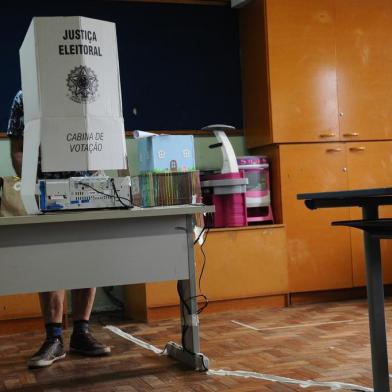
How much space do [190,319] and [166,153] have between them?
1069mm

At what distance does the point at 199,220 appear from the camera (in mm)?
3115

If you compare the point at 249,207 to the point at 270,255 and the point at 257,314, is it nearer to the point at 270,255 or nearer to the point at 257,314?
the point at 270,255

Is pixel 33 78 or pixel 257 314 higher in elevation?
pixel 33 78

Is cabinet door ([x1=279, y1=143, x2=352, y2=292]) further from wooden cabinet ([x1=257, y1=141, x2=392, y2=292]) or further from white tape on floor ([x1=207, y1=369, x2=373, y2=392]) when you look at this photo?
white tape on floor ([x1=207, y1=369, x2=373, y2=392])

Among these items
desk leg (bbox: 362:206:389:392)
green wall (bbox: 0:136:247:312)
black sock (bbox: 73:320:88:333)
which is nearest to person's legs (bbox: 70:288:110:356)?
black sock (bbox: 73:320:88:333)

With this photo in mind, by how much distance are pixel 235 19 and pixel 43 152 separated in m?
2.79

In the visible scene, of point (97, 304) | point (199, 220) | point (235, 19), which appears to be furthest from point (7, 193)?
point (235, 19)

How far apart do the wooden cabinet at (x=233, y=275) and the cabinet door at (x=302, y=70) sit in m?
0.68

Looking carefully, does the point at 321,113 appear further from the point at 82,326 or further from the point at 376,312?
the point at 376,312

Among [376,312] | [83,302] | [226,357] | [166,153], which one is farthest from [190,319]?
[166,153]

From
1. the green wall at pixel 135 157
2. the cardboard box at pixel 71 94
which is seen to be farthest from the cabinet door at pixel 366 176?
the cardboard box at pixel 71 94

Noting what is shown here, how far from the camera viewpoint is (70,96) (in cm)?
245

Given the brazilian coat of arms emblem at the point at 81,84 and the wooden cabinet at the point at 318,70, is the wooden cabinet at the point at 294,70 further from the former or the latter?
the brazilian coat of arms emblem at the point at 81,84

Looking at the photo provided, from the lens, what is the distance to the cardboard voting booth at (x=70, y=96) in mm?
2432
